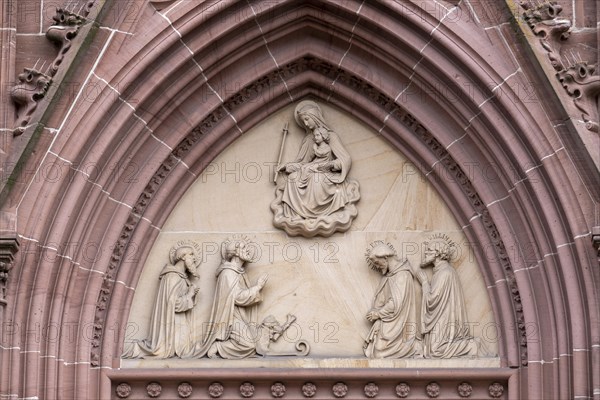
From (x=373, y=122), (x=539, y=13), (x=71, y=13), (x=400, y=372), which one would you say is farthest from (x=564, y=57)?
(x=71, y=13)

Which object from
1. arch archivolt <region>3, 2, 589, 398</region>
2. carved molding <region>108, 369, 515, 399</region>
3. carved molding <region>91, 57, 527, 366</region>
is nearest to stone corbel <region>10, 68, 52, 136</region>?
arch archivolt <region>3, 2, 589, 398</region>

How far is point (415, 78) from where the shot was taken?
19.3 meters

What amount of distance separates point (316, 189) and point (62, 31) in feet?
9.45

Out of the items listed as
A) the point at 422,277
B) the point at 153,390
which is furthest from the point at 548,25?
the point at 153,390

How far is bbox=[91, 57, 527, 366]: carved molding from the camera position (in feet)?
62.2

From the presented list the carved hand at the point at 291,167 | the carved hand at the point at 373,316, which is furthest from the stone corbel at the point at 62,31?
the carved hand at the point at 373,316

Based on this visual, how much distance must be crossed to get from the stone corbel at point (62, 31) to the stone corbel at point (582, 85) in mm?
4499

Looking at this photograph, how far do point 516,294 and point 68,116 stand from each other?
450cm

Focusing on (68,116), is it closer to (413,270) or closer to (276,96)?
(276,96)

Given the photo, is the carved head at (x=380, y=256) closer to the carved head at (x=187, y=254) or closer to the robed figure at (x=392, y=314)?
the robed figure at (x=392, y=314)

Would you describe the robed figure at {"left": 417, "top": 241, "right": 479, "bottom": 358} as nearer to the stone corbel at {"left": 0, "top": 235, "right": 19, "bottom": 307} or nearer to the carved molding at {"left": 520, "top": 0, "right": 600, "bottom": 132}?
the carved molding at {"left": 520, "top": 0, "right": 600, "bottom": 132}

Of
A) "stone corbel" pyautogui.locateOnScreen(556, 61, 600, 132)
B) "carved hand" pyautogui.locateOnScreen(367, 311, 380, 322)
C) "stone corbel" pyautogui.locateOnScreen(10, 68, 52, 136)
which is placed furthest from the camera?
"carved hand" pyautogui.locateOnScreen(367, 311, 380, 322)

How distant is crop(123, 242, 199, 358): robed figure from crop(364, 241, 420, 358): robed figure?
1.71 metres

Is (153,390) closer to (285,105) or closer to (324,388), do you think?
(324,388)
